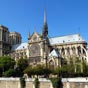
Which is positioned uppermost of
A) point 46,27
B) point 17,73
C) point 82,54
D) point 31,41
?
point 46,27

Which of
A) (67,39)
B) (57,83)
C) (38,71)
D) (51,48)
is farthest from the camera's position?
(51,48)


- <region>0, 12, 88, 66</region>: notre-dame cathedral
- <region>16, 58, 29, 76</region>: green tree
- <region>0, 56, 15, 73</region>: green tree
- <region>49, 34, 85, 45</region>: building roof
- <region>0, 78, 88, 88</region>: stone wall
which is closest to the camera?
<region>0, 78, 88, 88</region>: stone wall

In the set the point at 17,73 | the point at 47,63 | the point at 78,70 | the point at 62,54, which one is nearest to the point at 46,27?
the point at 62,54

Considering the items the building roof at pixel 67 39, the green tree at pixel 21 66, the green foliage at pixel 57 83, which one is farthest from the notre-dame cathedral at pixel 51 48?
the green foliage at pixel 57 83

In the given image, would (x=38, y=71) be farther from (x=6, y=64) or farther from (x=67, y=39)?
(x=67, y=39)

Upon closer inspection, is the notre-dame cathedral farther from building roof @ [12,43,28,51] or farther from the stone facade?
the stone facade

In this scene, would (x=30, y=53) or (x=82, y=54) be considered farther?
(x=30, y=53)

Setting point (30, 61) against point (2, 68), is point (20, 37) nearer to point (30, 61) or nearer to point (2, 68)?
point (30, 61)

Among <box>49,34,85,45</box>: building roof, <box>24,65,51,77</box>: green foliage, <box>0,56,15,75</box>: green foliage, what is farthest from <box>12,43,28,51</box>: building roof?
<box>24,65,51,77</box>: green foliage

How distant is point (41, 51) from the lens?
62906mm

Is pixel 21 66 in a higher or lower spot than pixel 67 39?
lower

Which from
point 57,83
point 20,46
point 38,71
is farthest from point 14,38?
point 57,83

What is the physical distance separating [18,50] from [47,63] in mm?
19308

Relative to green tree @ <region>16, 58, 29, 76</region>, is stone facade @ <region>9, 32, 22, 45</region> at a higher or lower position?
higher
